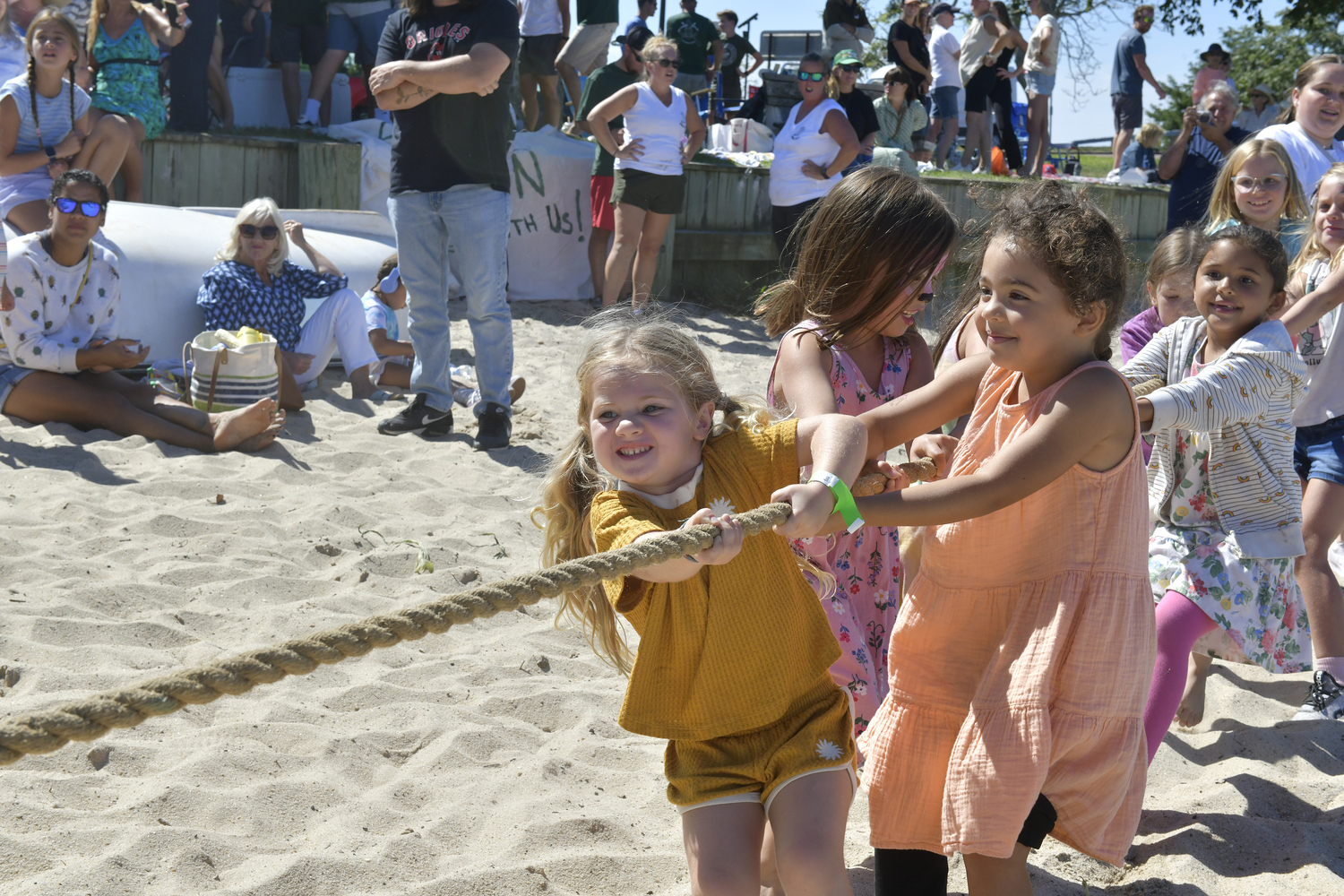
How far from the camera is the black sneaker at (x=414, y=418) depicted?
18.5 ft

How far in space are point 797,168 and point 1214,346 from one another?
5410mm

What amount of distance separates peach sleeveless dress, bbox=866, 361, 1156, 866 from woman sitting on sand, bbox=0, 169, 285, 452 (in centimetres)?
388

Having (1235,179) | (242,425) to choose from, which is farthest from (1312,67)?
(242,425)

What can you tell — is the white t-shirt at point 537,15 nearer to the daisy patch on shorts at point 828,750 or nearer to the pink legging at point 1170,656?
the pink legging at point 1170,656

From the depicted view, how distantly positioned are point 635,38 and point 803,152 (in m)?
1.43

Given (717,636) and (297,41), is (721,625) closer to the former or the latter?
(717,636)

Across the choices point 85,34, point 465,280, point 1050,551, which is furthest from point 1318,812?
point 85,34

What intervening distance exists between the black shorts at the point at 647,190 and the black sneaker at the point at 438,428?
101 inches

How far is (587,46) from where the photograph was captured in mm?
9586

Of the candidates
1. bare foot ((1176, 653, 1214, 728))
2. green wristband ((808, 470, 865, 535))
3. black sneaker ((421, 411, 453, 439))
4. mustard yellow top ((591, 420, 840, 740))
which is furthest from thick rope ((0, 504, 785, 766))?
black sneaker ((421, 411, 453, 439))

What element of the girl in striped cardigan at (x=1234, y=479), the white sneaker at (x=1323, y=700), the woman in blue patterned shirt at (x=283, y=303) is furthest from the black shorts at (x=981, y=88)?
the white sneaker at (x=1323, y=700)

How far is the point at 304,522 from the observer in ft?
14.5

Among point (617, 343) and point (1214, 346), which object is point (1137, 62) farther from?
point (617, 343)

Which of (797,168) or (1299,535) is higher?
(797,168)
